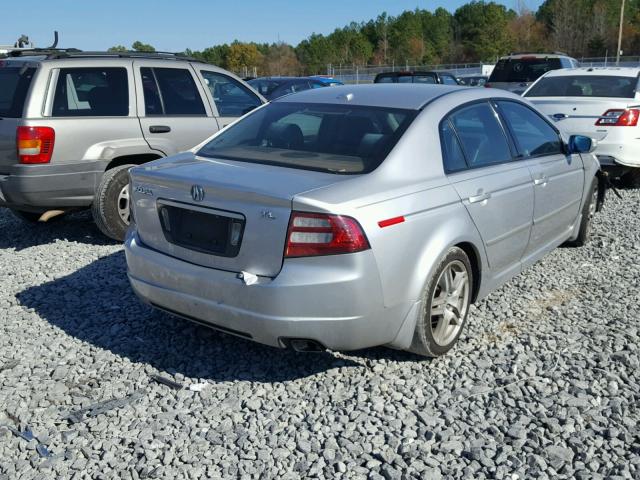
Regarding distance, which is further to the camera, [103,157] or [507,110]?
[103,157]

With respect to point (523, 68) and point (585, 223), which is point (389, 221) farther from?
point (523, 68)

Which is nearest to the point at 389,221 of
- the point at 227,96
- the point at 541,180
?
the point at 541,180

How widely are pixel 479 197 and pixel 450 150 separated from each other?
13.3 inches

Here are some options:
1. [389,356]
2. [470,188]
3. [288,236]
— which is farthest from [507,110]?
[288,236]

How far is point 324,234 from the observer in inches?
131

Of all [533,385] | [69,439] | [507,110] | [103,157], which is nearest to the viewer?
[69,439]

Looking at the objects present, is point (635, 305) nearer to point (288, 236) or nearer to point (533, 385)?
point (533, 385)

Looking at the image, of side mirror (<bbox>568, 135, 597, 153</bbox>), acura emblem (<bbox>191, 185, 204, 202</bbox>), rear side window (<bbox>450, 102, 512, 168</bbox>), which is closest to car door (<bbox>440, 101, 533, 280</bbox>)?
rear side window (<bbox>450, 102, 512, 168</bbox>)

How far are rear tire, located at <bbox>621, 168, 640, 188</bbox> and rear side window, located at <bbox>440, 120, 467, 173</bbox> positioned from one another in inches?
248

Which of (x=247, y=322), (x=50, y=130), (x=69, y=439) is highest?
(x=50, y=130)

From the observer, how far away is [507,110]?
495 cm

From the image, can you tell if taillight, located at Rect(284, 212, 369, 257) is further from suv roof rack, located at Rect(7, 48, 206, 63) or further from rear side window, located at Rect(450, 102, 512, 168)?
suv roof rack, located at Rect(7, 48, 206, 63)

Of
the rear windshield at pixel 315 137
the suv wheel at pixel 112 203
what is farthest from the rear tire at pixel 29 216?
the rear windshield at pixel 315 137

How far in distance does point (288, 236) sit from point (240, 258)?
310 mm
